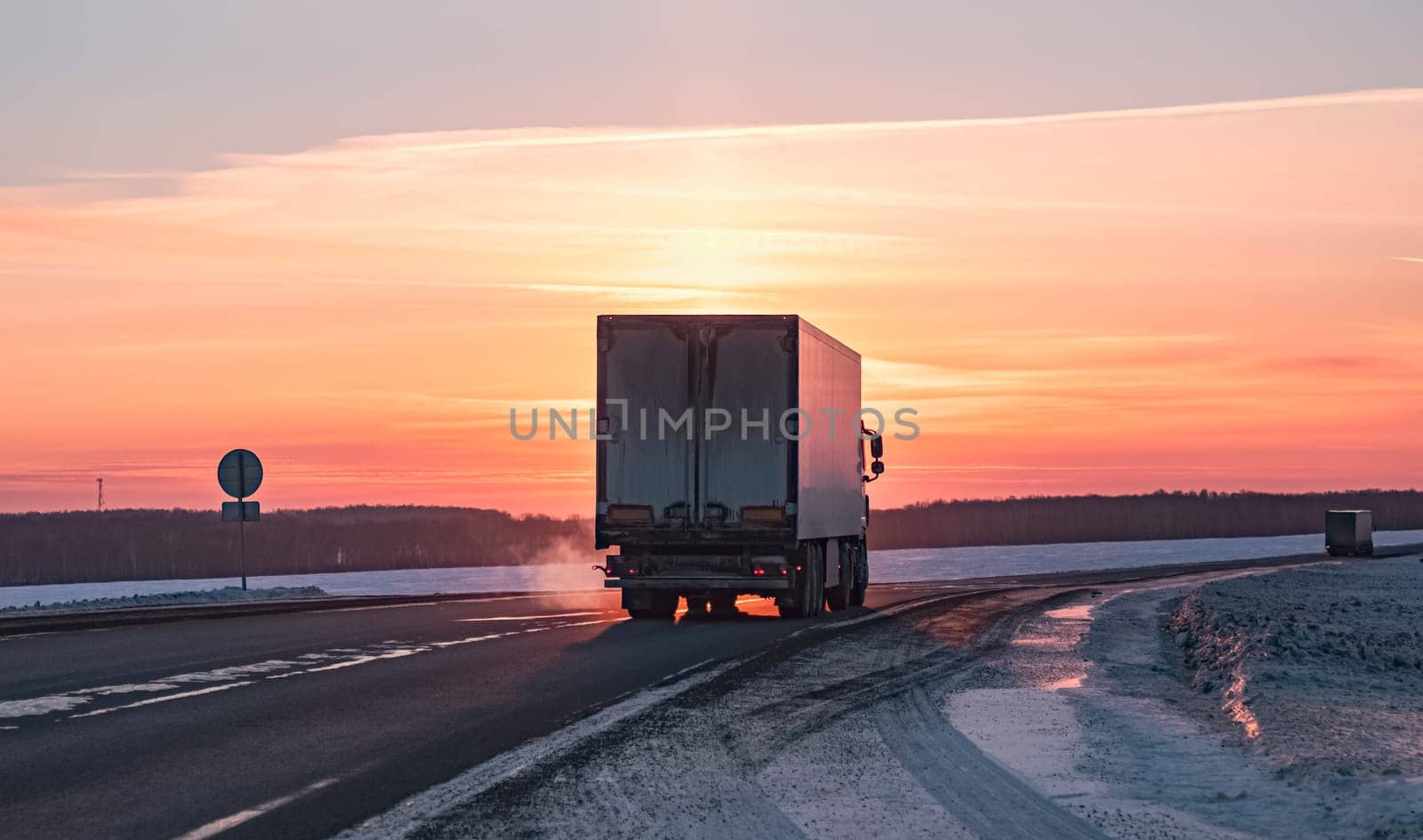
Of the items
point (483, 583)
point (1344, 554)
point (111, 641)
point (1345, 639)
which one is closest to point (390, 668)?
point (111, 641)

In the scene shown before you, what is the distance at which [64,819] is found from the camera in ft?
26.7

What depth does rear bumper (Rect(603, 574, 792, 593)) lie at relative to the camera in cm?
2466

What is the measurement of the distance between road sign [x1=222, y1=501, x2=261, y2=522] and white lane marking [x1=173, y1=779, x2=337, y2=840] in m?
25.5

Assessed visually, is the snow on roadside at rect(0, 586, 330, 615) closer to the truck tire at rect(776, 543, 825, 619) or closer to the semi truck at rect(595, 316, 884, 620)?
the semi truck at rect(595, 316, 884, 620)

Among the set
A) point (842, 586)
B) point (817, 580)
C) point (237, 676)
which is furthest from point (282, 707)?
point (842, 586)

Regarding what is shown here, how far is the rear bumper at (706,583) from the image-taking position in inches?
971

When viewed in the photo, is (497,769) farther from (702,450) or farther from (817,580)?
(817,580)

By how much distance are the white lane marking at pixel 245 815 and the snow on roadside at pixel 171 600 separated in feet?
66.7

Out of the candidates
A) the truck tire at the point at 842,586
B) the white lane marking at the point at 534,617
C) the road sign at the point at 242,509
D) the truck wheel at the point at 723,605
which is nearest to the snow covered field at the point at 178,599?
the road sign at the point at 242,509

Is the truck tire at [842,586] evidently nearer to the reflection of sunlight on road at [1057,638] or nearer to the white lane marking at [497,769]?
the reflection of sunlight on road at [1057,638]

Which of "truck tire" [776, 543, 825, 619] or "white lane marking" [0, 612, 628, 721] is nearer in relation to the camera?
"white lane marking" [0, 612, 628, 721]

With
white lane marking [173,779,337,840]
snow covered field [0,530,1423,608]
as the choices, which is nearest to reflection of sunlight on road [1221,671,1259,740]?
white lane marking [173,779,337,840]

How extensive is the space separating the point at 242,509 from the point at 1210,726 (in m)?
25.6

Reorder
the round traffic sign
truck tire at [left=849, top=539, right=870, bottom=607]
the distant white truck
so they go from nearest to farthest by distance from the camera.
Answer: truck tire at [left=849, top=539, right=870, bottom=607], the round traffic sign, the distant white truck
